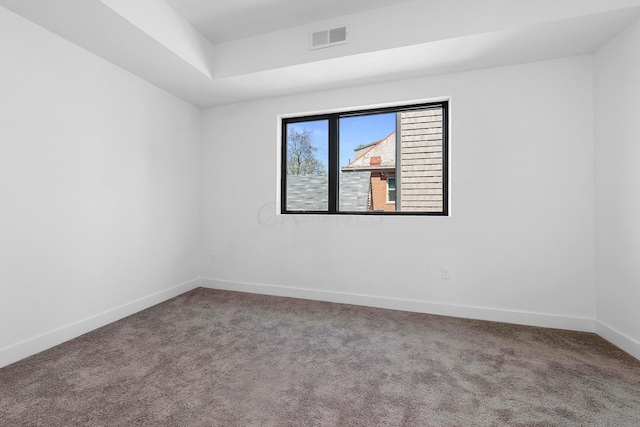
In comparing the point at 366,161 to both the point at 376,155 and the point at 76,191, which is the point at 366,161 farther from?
the point at 76,191

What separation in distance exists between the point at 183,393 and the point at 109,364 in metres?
0.73

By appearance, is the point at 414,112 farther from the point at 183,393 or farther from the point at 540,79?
the point at 183,393

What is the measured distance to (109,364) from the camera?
1980mm

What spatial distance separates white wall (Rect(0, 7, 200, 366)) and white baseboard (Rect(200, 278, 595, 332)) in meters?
0.97

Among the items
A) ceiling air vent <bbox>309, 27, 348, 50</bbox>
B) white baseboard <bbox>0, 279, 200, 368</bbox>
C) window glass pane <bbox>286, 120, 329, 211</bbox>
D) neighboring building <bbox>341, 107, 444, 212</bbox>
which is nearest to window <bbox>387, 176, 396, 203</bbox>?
neighboring building <bbox>341, 107, 444, 212</bbox>

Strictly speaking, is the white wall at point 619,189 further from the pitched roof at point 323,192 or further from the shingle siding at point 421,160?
the pitched roof at point 323,192

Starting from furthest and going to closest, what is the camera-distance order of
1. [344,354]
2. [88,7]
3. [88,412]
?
[344,354] → [88,7] → [88,412]

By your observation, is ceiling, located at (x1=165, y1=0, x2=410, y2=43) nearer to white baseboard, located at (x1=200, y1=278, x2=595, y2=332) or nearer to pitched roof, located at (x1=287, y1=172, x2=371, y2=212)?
pitched roof, located at (x1=287, y1=172, x2=371, y2=212)

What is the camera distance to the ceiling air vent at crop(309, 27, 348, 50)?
2.57 m

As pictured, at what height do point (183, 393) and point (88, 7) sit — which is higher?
point (88, 7)

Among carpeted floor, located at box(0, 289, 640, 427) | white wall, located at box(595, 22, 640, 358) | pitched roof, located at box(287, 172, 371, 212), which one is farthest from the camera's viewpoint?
pitched roof, located at box(287, 172, 371, 212)

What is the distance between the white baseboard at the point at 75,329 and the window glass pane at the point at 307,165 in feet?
6.12

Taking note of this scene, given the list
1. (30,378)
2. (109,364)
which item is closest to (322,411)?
(109,364)

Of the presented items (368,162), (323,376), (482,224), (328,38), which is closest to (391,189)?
(368,162)
